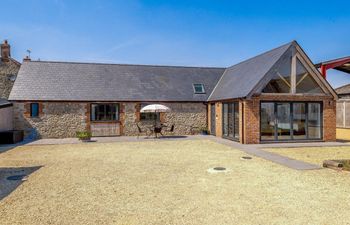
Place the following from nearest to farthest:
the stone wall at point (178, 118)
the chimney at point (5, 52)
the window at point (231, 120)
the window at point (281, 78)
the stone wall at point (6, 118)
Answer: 1. the window at point (281, 78)
2. the window at point (231, 120)
3. the stone wall at point (6, 118)
4. the stone wall at point (178, 118)
5. the chimney at point (5, 52)

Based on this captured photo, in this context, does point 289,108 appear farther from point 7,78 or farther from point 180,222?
point 7,78

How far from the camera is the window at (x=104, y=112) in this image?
20.2 metres

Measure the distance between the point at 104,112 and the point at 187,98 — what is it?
6794 mm

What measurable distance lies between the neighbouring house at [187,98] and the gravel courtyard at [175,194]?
6.63m

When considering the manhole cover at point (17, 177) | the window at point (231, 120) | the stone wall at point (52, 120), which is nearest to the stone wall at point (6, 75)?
the stone wall at point (52, 120)

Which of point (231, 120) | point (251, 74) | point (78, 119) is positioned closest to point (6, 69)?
point (78, 119)

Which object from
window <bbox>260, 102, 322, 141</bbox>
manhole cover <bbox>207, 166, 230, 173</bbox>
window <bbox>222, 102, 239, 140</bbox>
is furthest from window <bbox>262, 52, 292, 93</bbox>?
manhole cover <bbox>207, 166, 230, 173</bbox>

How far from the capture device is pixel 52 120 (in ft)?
63.4

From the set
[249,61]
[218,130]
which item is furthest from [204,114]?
[249,61]

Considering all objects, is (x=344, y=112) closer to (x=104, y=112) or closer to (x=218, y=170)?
(x=218, y=170)

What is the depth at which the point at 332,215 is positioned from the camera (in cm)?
498

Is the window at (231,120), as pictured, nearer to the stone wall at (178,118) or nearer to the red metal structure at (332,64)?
the stone wall at (178,118)

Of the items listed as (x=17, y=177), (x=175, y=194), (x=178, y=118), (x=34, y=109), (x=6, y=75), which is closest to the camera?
(x=175, y=194)

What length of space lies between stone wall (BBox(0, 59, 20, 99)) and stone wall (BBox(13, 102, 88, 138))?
12.1 m
